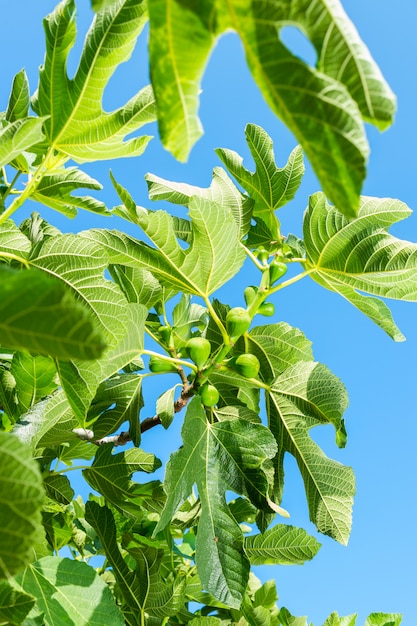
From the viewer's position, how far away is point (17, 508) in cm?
A: 58

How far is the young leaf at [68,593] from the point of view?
126 cm

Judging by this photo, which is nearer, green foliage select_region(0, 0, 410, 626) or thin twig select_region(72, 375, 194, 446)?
green foliage select_region(0, 0, 410, 626)

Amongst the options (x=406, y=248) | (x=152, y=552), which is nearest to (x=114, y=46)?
(x=406, y=248)

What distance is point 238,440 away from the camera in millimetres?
1438

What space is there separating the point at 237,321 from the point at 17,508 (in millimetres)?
937

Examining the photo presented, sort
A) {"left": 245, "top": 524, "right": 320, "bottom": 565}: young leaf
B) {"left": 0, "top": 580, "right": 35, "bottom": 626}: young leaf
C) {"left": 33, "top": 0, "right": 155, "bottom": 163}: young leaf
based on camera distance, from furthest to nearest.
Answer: {"left": 245, "top": 524, "right": 320, "bottom": 565}: young leaf < {"left": 33, "top": 0, "right": 155, "bottom": 163}: young leaf < {"left": 0, "top": 580, "right": 35, "bottom": 626}: young leaf

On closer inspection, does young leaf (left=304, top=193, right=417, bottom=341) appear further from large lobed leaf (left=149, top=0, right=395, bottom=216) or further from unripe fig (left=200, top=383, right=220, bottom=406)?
large lobed leaf (left=149, top=0, right=395, bottom=216)

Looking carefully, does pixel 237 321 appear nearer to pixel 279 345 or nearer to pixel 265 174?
pixel 279 345

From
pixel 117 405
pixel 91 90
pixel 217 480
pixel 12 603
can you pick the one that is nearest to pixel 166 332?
pixel 117 405

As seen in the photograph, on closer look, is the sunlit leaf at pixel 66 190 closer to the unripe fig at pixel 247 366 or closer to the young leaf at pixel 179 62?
the unripe fig at pixel 247 366

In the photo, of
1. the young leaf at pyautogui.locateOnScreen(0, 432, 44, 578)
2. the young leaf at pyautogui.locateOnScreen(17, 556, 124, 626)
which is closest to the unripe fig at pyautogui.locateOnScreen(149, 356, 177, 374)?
the young leaf at pyautogui.locateOnScreen(17, 556, 124, 626)

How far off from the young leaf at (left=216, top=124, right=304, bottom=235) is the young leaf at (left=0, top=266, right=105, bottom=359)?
1.27m

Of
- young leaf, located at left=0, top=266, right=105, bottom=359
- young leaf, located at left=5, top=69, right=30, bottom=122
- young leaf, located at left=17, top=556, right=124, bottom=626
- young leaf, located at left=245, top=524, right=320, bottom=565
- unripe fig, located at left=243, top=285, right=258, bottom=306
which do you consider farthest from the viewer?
young leaf, located at left=245, top=524, right=320, bottom=565

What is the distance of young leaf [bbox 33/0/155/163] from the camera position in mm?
1135
